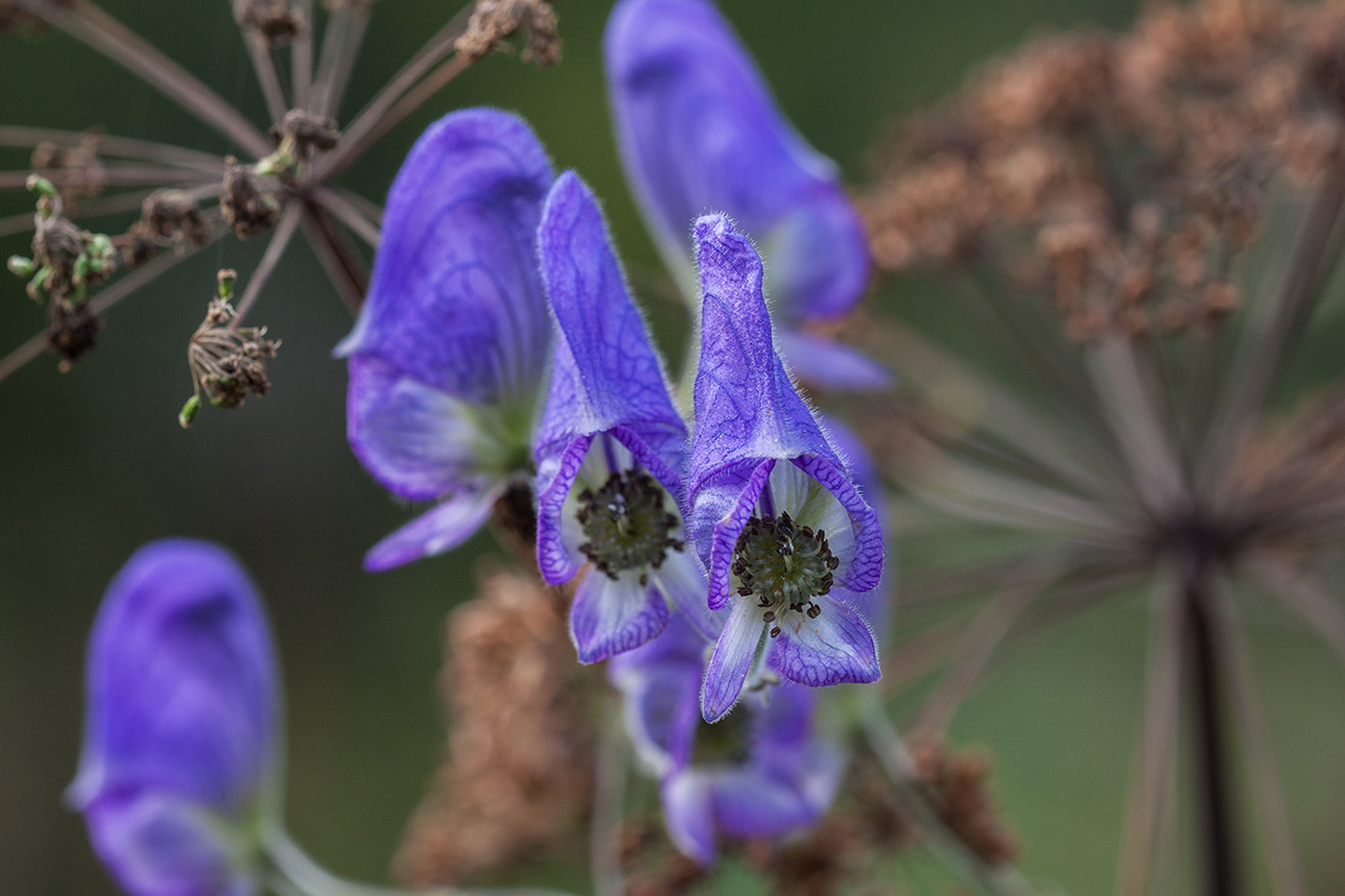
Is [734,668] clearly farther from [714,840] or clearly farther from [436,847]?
[436,847]

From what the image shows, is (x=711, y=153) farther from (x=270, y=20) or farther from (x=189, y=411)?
(x=189, y=411)

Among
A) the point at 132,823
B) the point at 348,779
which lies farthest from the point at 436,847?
the point at 348,779

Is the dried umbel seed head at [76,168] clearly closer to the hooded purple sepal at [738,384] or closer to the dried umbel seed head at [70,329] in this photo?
the dried umbel seed head at [70,329]

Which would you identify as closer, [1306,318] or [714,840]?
[714,840]

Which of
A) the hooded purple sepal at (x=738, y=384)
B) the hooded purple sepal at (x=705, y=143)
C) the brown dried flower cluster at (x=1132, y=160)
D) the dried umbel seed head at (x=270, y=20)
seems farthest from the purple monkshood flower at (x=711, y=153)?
the hooded purple sepal at (x=738, y=384)

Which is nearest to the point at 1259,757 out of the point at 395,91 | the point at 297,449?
the point at 395,91

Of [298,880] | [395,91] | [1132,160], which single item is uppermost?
[1132,160]

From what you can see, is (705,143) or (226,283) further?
(705,143)
